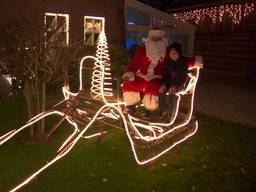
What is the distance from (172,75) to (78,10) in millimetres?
11399

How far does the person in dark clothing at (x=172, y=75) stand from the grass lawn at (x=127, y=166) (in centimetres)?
79

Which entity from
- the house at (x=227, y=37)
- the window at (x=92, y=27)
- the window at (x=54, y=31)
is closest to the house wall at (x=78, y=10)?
the window at (x=92, y=27)

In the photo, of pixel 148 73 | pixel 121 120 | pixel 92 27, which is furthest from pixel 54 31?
pixel 92 27

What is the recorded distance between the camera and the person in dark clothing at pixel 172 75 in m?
6.93

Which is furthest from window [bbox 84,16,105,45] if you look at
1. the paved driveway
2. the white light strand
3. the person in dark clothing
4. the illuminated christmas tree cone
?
the person in dark clothing

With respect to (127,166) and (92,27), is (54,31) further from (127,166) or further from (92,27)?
(92,27)

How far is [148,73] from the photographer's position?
24.5 ft

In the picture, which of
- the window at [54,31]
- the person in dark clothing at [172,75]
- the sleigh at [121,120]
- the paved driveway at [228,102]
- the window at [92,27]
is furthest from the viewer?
the window at [92,27]

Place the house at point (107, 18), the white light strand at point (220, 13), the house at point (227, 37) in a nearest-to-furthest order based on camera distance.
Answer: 1. the house at point (107, 18)
2. the house at point (227, 37)
3. the white light strand at point (220, 13)

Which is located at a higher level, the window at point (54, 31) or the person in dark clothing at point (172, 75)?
the window at point (54, 31)

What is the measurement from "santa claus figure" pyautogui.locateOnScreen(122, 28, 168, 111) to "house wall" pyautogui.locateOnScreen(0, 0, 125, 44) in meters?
8.38

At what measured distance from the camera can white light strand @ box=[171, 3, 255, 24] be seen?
17766 mm

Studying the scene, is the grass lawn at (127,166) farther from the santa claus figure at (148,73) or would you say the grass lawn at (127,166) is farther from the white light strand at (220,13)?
the white light strand at (220,13)

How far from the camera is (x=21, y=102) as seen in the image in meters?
11.0
